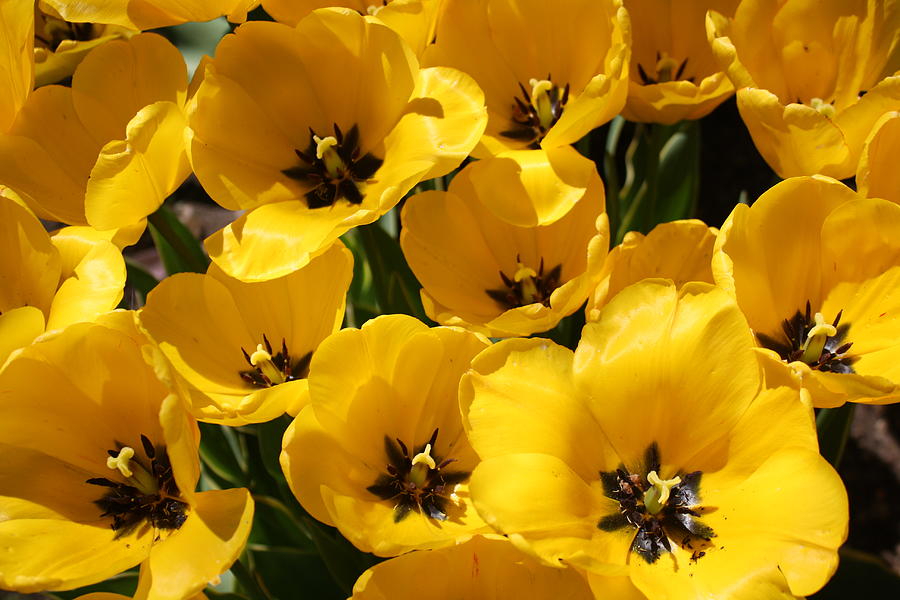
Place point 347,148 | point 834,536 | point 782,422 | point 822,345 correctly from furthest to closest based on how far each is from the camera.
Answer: point 347,148 → point 822,345 → point 782,422 → point 834,536

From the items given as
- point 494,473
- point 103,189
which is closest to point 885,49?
point 494,473

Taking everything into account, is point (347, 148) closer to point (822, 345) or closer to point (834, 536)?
point (822, 345)

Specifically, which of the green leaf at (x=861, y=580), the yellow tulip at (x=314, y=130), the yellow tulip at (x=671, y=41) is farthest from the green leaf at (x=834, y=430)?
the yellow tulip at (x=314, y=130)

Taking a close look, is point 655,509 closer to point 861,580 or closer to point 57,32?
point 861,580

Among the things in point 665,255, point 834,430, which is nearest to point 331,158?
point 665,255

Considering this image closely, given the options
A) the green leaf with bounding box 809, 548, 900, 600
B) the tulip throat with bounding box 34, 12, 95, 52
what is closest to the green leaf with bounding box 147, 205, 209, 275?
the tulip throat with bounding box 34, 12, 95, 52

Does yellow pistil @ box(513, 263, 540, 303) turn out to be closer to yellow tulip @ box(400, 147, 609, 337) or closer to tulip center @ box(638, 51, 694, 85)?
yellow tulip @ box(400, 147, 609, 337)
